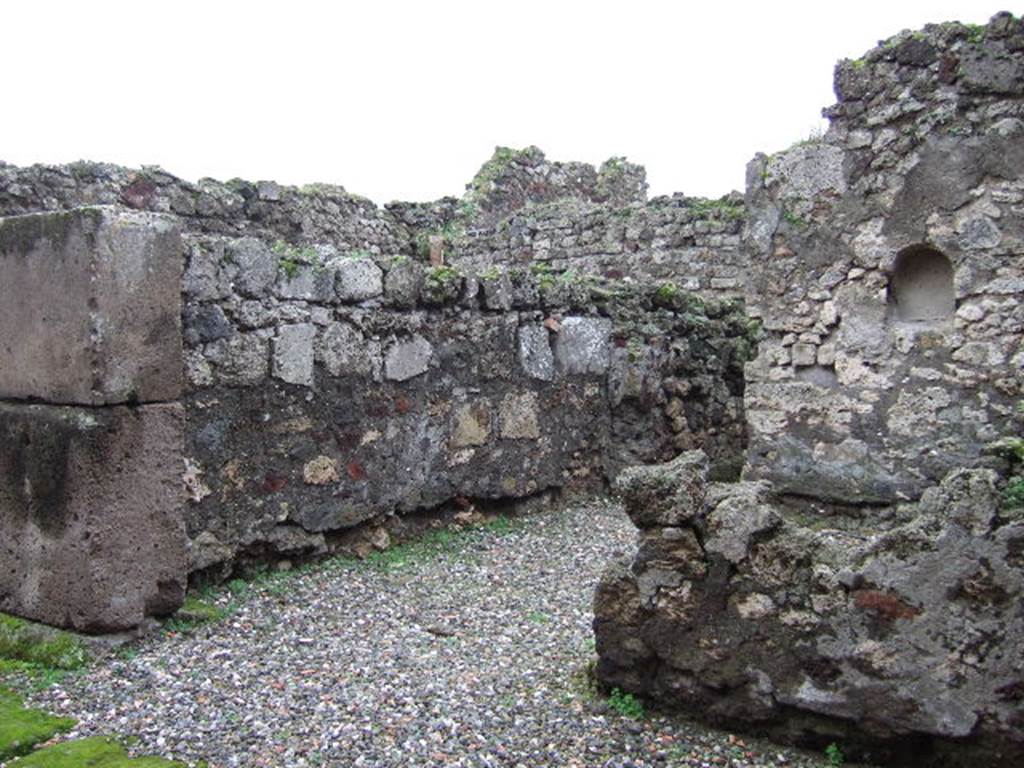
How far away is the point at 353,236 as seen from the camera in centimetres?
1091

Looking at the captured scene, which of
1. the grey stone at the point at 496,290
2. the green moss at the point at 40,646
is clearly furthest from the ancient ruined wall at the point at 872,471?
the green moss at the point at 40,646

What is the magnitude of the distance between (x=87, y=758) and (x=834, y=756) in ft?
8.61

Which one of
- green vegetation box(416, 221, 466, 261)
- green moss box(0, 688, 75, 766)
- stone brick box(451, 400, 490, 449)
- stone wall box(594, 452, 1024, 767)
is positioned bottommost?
green moss box(0, 688, 75, 766)

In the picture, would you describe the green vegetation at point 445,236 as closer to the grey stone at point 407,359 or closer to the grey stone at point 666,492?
the grey stone at point 407,359

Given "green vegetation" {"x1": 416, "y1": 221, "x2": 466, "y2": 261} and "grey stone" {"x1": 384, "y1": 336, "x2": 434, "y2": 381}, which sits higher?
"green vegetation" {"x1": 416, "y1": 221, "x2": 466, "y2": 261}

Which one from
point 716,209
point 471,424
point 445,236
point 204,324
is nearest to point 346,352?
point 204,324

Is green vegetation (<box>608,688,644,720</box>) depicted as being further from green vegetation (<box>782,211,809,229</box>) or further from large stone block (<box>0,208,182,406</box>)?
green vegetation (<box>782,211,809,229</box>)

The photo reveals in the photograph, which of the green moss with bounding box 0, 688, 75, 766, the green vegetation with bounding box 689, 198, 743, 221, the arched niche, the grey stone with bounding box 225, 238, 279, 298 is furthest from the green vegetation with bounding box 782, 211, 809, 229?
the green moss with bounding box 0, 688, 75, 766

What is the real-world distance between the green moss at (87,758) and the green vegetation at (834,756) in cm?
224

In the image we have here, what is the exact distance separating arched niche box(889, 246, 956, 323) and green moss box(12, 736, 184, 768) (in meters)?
5.45

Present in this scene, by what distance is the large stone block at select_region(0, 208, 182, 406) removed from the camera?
4.44 m

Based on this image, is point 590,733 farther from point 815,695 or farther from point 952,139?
point 952,139

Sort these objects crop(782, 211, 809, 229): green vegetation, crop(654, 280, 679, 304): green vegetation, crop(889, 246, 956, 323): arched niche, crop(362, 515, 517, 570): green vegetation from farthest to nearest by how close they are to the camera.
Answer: crop(654, 280, 679, 304): green vegetation
crop(782, 211, 809, 229): green vegetation
crop(889, 246, 956, 323): arched niche
crop(362, 515, 517, 570): green vegetation

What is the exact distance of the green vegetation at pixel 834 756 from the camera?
3254 mm
